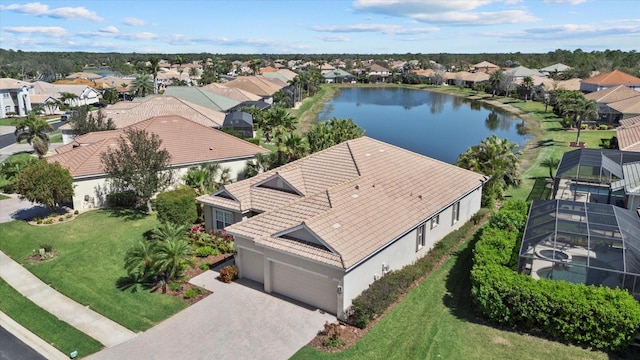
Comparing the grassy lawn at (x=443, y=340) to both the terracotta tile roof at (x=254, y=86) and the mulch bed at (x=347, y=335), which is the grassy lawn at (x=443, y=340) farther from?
the terracotta tile roof at (x=254, y=86)

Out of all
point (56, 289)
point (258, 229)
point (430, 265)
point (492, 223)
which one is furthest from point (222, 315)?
point (492, 223)

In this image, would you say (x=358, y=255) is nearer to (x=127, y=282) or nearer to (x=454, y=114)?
(x=127, y=282)

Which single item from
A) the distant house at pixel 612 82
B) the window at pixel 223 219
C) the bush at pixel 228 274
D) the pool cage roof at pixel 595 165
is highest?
the distant house at pixel 612 82

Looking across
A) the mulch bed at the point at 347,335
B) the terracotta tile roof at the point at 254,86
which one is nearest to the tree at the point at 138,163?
the mulch bed at the point at 347,335

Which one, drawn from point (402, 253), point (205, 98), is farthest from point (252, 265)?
point (205, 98)

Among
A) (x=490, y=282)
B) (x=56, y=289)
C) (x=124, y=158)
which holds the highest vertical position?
(x=124, y=158)
